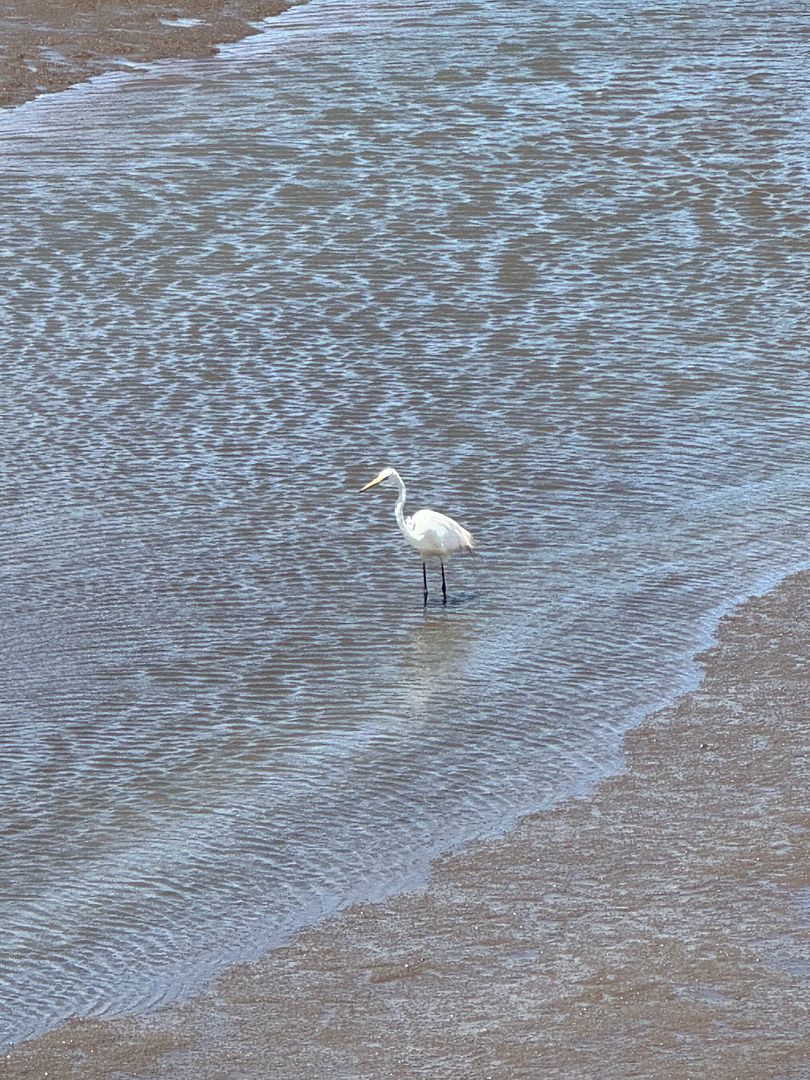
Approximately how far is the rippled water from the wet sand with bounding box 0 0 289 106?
2.95 feet

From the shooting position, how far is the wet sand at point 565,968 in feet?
21.9

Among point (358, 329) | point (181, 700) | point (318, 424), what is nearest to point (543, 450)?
point (318, 424)

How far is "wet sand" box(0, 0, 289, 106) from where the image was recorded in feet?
79.8

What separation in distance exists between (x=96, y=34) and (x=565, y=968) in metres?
21.4

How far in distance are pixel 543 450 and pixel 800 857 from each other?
5.80 metres

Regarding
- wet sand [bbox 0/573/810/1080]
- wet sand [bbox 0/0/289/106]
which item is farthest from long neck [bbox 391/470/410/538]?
wet sand [bbox 0/0/289/106]

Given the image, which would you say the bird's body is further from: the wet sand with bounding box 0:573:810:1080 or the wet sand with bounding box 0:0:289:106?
the wet sand with bounding box 0:0:289:106

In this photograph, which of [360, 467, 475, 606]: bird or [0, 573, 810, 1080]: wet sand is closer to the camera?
[0, 573, 810, 1080]: wet sand

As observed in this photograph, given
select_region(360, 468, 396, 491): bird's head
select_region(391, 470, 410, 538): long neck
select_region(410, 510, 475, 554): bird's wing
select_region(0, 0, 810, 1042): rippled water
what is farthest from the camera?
select_region(360, 468, 396, 491): bird's head

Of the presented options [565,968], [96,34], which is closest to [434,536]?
[565,968]

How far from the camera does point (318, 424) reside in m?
13.8

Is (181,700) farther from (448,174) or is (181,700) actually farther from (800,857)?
(448,174)

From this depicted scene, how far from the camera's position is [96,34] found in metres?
26.4

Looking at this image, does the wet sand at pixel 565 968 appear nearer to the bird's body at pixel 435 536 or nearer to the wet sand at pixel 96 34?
the bird's body at pixel 435 536
